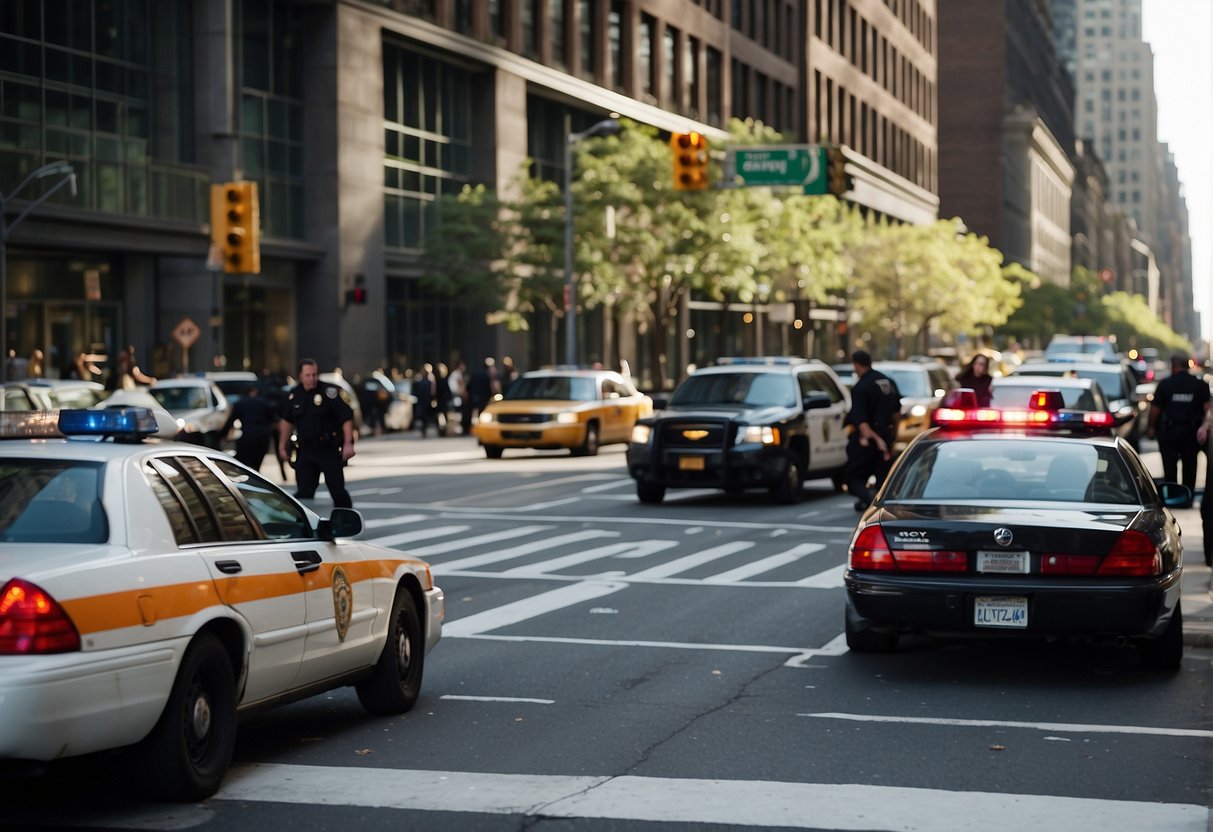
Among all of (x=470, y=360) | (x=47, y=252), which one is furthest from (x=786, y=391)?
(x=470, y=360)

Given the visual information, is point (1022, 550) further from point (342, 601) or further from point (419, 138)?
point (419, 138)

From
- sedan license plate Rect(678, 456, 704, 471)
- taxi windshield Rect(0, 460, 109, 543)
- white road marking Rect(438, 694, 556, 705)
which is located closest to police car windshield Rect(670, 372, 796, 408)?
sedan license plate Rect(678, 456, 704, 471)

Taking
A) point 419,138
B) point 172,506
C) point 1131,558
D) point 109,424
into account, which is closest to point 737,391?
point 1131,558

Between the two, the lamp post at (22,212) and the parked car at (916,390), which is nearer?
the parked car at (916,390)

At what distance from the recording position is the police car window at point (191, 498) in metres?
7.67

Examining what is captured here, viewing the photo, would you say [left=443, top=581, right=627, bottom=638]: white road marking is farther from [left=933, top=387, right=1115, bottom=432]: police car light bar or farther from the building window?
the building window

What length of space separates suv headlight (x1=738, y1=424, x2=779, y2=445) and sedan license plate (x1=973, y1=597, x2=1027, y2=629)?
12.6m

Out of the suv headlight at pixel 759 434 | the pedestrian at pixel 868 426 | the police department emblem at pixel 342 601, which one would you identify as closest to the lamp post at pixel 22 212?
the suv headlight at pixel 759 434

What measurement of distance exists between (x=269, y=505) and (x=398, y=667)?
124 centimetres

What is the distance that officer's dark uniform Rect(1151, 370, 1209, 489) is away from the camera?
20.7m

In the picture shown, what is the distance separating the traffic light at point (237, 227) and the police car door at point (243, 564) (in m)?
24.4

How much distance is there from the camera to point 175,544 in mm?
7387

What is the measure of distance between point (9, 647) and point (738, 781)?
3069 millimetres

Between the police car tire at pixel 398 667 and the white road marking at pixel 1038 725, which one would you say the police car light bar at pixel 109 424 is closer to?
the police car tire at pixel 398 667
